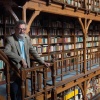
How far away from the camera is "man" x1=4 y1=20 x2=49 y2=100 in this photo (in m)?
2.55

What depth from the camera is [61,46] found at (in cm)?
699

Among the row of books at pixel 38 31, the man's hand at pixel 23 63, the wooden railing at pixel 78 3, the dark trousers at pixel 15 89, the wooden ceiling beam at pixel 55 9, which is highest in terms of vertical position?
the wooden railing at pixel 78 3

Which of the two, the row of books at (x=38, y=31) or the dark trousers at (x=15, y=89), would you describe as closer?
the dark trousers at (x=15, y=89)

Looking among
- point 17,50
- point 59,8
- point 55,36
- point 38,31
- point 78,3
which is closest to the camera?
point 17,50

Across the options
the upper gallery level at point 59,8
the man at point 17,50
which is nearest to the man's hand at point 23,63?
the man at point 17,50

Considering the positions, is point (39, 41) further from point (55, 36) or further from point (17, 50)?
point (17, 50)

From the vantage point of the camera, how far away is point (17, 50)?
2709 mm

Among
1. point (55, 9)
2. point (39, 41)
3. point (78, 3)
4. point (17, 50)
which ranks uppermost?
point (78, 3)

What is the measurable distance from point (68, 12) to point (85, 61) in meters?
1.65

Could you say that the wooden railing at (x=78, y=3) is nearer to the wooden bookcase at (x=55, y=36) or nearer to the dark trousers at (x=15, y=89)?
the wooden bookcase at (x=55, y=36)

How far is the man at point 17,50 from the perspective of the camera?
255 centimetres

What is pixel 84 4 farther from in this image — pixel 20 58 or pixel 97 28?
pixel 20 58

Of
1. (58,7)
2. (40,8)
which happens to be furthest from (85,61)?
(40,8)

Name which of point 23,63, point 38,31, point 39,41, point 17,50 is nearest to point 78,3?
point 38,31
